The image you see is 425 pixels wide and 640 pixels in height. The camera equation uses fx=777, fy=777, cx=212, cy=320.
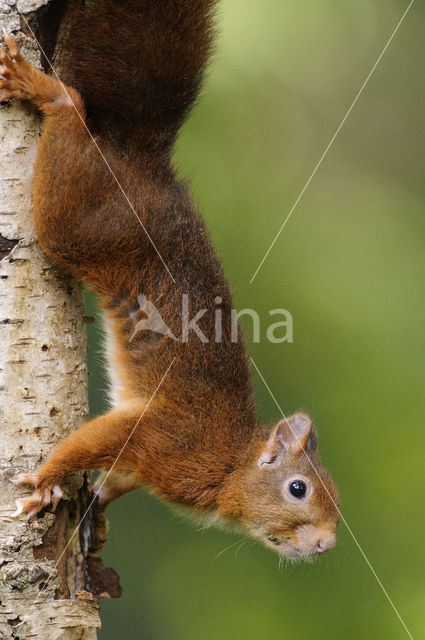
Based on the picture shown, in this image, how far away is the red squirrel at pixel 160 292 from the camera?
270 centimetres

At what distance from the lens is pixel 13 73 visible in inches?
96.6

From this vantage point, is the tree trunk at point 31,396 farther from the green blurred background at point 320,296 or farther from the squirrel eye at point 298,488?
the green blurred background at point 320,296

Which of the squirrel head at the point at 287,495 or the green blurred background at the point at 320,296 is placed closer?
the squirrel head at the point at 287,495

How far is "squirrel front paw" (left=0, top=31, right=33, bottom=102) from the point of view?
8.03 ft

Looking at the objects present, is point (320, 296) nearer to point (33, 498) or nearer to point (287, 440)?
point (287, 440)

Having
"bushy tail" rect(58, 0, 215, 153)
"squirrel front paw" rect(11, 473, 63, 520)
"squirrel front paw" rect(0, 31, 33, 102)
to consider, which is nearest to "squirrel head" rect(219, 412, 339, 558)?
"squirrel front paw" rect(11, 473, 63, 520)

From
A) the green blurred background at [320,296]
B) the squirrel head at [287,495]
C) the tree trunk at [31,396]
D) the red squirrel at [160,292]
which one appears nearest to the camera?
the tree trunk at [31,396]

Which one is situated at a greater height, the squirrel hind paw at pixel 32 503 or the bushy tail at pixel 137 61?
the bushy tail at pixel 137 61

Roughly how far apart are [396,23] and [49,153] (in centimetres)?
402

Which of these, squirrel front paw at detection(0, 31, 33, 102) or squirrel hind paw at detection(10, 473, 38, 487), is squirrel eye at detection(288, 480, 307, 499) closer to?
squirrel hind paw at detection(10, 473, 38, 487)

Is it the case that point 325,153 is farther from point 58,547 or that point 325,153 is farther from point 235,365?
point 58,547

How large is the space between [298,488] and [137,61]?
167 centimetres

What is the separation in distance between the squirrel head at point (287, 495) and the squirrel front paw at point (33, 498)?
2.50 feet

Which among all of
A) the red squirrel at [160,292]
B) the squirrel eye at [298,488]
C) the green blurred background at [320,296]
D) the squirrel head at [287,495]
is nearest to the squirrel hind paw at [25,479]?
the red squirrel at [160,292]
